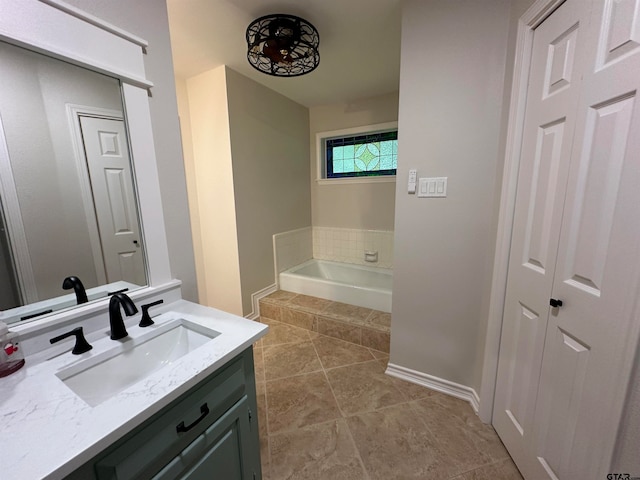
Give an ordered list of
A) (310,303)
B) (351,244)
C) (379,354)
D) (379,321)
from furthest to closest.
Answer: (351,244) → (310,303) → (379,321) → (379,354)

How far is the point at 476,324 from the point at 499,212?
705mm

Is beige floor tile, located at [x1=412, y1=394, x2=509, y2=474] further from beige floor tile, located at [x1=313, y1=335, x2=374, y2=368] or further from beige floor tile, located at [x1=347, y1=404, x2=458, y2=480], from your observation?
beige floor tile, located at [x1=313, y1=335, x2=374, y2=368]

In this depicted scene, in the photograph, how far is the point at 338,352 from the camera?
2211 millimetres

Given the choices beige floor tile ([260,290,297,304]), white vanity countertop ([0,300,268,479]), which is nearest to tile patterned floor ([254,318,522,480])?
beige floor tile ([260,290,297,304])

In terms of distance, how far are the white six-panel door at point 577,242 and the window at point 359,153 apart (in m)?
1.94

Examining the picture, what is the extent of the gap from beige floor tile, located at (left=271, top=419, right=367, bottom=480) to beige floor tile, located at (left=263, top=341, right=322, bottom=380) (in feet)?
1.69

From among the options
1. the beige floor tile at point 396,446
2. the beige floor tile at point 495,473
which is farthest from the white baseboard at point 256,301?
the beige floor tile at point 495,473

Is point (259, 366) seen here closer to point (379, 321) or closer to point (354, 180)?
point (379, 321)

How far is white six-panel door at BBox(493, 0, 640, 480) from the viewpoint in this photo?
73 cm

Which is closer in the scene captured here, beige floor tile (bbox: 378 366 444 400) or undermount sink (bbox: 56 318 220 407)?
undermount sink (bbox: 56 318 220 407)

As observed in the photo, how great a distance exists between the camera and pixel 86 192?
993 millimetres

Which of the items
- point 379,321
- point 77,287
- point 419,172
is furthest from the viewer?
point 379,321

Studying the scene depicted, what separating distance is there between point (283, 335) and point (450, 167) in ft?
6.69

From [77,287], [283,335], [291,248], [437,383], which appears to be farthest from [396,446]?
[291,248]
